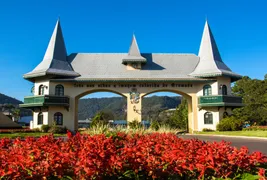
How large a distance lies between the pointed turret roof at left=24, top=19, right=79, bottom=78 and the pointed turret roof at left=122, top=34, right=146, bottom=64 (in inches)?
255

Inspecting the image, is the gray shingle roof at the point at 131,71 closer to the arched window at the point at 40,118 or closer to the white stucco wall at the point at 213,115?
the white stucco wall at the point at 213,115

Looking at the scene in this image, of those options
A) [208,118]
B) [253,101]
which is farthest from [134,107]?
[253,101]

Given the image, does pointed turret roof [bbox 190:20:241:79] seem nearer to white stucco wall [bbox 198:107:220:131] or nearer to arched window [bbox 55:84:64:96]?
white stucco wall [bbox 198:107:220:131]

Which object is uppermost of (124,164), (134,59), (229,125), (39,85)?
(134,59)

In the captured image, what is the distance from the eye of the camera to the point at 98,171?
14.7ft

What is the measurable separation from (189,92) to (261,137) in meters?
11.3

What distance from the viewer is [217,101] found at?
28828 mm

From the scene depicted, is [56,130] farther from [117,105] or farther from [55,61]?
[117,105]

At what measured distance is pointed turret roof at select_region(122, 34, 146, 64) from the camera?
31.5 meters

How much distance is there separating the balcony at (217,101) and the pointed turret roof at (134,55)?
8570 millimetres

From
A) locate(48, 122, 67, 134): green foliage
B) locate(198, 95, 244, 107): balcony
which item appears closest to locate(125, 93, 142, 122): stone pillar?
locate(198, 95, 244, 107): balcony

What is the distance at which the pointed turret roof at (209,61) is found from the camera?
29.9m

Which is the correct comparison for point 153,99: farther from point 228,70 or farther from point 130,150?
point 130,150

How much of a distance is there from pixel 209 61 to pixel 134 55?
9.50 m
